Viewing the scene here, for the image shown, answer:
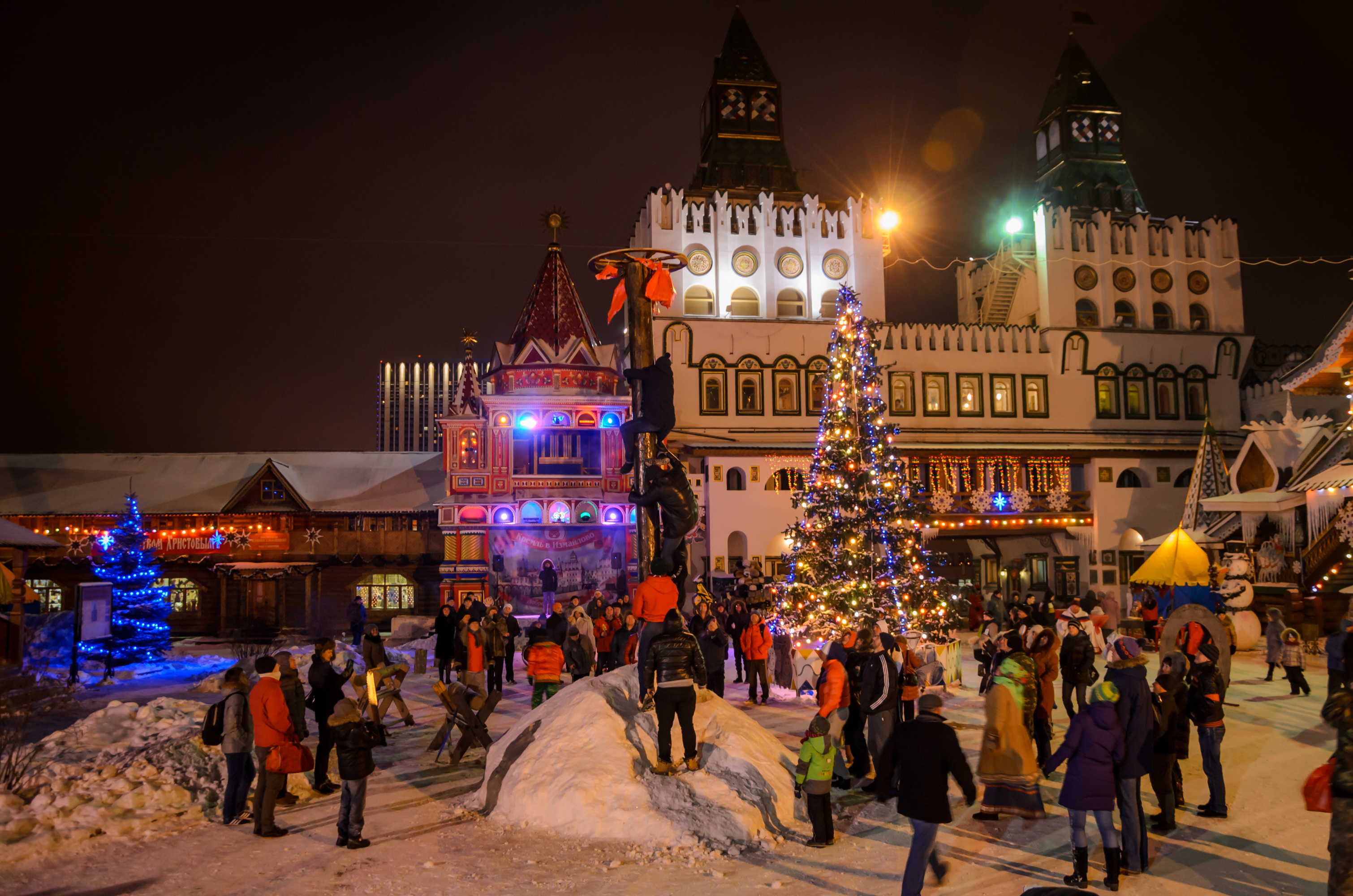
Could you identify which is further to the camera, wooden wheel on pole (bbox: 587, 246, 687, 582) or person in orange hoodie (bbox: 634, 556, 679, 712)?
wooden wheel on pole (bbox: 587, 246, 687, 582)

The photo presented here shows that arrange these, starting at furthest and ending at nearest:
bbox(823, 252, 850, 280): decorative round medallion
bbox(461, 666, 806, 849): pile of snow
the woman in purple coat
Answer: bbox(823, 252, 850, 280): decorative round medallion → bbox(461, 666, 806, 849): pile of snow → the woman in purple coat

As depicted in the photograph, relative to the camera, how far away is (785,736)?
1222 cm

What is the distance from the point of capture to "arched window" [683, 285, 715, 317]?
3575 cm

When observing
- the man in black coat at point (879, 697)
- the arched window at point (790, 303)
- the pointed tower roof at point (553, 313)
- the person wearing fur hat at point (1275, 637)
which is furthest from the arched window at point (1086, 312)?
the man in black coat at point (879, 697)

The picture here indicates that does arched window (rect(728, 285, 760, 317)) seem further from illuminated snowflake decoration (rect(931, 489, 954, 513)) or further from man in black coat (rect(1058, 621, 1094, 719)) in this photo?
man in black coat (rect(1058, 621, 1094, 719))

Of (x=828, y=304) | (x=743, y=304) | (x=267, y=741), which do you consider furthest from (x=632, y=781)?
(x=828, y=304)

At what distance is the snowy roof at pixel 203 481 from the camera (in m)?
33.1

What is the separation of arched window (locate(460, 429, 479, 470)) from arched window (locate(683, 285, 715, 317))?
31.5 ft

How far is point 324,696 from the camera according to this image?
392 inches

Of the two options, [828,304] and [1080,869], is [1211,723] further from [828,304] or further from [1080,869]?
[828,304]

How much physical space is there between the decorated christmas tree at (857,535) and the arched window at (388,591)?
63.6 ft

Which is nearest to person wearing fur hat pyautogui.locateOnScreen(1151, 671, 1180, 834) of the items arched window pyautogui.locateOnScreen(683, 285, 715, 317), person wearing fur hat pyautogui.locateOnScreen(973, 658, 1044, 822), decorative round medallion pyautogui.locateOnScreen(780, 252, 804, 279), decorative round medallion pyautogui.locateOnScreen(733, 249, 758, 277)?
person wearing fur hat pyautogui.locateOnScreen(973, 658, 1044, 822)

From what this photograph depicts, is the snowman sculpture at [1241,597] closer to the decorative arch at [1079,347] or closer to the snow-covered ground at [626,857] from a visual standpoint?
the snow-covered ground at [626,857]

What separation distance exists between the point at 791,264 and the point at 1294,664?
2495 centimetres
